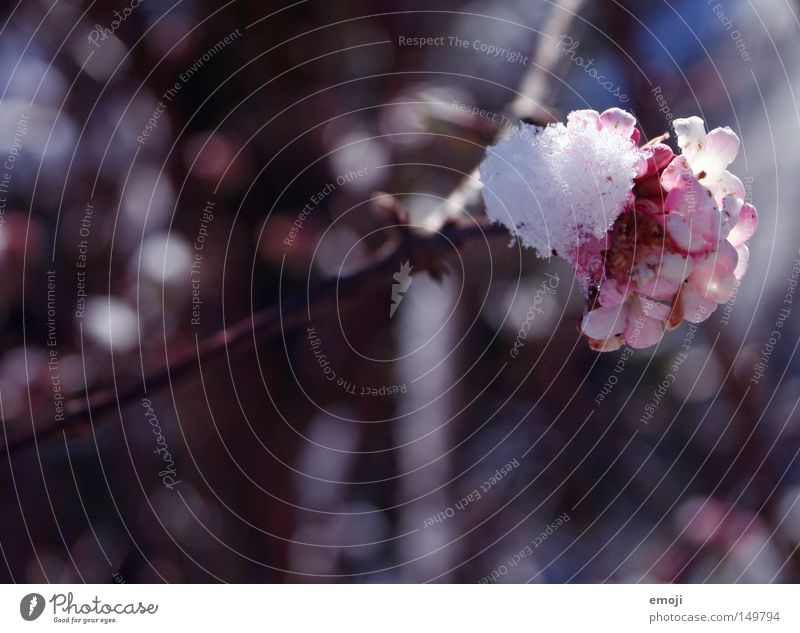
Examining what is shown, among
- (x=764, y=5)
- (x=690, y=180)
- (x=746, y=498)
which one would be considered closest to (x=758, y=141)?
(x=764, y=5)

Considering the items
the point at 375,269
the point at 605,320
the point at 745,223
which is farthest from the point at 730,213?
the point at 375,269

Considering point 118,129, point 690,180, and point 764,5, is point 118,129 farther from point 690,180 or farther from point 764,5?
point 764,5

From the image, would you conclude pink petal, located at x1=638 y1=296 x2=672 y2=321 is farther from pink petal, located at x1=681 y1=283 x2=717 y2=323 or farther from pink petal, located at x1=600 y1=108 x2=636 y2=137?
pink petal, located at x1=600 y1=108 x2=636 y2=137

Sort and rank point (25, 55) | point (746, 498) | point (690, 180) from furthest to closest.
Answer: point (746, 498), point (25, 55), point (690, 180)
